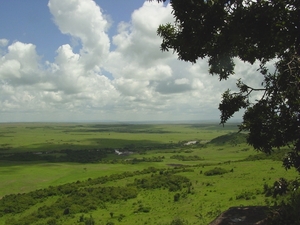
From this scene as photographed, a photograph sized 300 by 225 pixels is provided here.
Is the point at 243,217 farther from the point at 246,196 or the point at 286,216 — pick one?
the point at 246,196

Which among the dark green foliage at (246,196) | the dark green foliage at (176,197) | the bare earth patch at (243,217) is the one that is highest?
the bare earth patch at (243,217)

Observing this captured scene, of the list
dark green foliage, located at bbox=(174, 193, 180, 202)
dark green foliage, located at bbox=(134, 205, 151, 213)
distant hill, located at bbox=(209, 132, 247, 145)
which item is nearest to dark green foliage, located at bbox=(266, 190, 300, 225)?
dark green foliage, located at bbox=(134, 205, 151, 213)

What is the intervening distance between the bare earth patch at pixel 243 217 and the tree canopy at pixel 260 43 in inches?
199

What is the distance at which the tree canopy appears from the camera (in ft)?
40.2

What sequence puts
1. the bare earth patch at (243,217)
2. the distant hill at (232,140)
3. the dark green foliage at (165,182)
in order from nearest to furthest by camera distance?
1. the bare earth patch at (243,217)
2. the dark green foliage at (165,182)
3. the distant hill at (232,140)

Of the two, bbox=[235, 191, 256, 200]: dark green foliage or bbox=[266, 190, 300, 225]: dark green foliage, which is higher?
bbox=[266, 190, 300, 225]: dark green foliage

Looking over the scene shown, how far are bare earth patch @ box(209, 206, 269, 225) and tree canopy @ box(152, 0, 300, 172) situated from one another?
16.6ft

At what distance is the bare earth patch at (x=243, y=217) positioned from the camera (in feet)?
55.3

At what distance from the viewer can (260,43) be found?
13.5m

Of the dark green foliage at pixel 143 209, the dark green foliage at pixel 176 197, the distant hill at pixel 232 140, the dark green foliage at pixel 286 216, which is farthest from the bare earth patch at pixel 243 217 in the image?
the distant hill at pixel 232 140

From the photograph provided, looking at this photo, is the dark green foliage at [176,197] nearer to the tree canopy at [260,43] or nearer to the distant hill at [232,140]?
the tree canopy at [260,43]

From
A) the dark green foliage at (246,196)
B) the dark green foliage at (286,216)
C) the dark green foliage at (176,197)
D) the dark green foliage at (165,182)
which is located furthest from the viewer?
the dark green foliage at (165,182)

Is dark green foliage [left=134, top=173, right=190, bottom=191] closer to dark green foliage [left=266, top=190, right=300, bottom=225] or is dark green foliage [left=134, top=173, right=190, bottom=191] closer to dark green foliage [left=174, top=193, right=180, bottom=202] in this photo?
dark green foliage [left=174, top=193, right=180, bottom=202]

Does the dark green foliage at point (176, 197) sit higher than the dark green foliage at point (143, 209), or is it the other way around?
the dark green foliage at point (176, 197)
